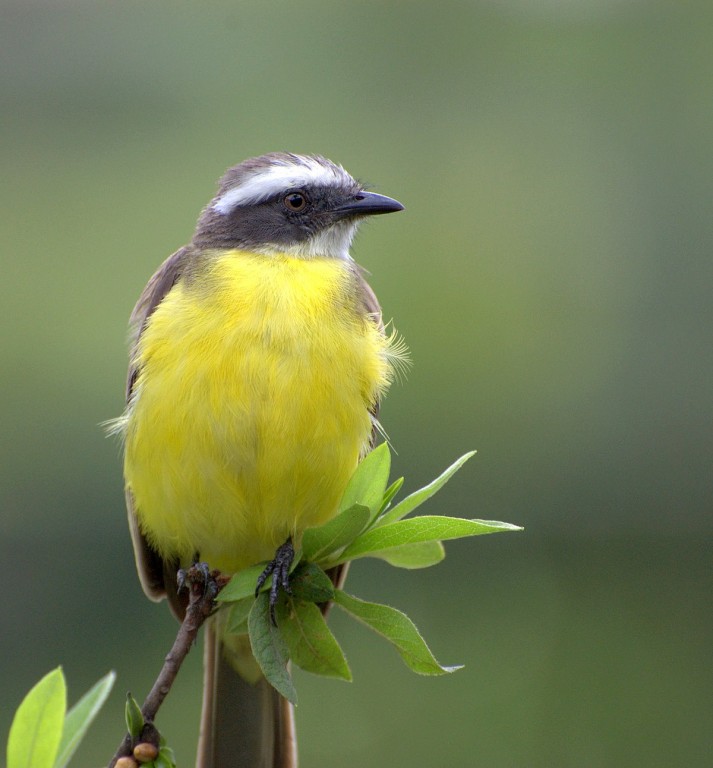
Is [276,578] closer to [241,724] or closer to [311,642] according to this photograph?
[311,642]

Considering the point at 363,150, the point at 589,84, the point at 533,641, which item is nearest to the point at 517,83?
the point at 589,84

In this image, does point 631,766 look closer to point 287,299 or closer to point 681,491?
point 681,491

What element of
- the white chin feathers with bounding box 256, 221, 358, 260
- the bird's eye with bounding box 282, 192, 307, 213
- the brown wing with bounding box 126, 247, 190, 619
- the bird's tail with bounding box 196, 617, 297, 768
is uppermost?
the bird's eye with bounding box 282, 192, 307, 213

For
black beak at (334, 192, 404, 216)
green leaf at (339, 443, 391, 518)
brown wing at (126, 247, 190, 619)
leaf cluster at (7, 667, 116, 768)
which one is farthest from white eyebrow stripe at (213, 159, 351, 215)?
leaf cluster at (7, 667, 116, 768)

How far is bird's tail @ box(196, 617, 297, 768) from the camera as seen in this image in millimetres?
3955

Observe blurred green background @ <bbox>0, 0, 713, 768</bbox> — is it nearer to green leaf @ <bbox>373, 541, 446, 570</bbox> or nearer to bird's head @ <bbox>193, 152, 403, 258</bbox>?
bird's head @ <bbox>193, 152, 403, 258</bbox>

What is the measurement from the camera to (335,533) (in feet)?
8.90

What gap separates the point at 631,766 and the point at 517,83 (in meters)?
6.44

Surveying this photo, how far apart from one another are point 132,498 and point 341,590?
5.28 ft

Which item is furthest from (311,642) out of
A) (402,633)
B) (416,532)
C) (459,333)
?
(459,333)

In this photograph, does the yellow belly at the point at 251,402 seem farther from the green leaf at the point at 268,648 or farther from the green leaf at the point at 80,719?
the green leaf at the point at 80,719

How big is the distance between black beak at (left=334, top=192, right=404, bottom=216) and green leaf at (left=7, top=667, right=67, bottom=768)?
90.1 inches

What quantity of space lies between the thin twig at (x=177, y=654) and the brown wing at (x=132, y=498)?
131cm

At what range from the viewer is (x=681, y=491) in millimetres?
8898
